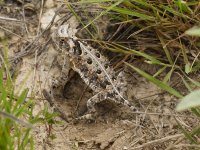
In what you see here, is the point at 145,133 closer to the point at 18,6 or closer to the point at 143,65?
the point at 143,65

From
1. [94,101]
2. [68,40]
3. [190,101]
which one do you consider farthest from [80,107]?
[190,101]

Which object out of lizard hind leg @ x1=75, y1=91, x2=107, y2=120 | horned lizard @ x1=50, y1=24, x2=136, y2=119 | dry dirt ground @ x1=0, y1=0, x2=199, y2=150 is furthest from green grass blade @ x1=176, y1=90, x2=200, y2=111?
lizard hind leg @ x1=75, y1=91, x2=107, y2=120

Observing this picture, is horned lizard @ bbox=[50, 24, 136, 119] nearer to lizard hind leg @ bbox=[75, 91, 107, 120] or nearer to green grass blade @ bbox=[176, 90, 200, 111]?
lizard hind leg @ bbox=[75, 91, 107, 120]

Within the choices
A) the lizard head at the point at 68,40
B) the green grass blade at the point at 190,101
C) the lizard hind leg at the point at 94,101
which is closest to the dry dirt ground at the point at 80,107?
the lizard hind leg at the point at 94,101

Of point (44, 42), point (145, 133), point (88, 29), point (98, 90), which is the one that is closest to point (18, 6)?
point (44, 42)

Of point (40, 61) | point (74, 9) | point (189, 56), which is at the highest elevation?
point (74, 9)

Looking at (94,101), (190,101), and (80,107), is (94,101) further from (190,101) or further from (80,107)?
(190,101)
